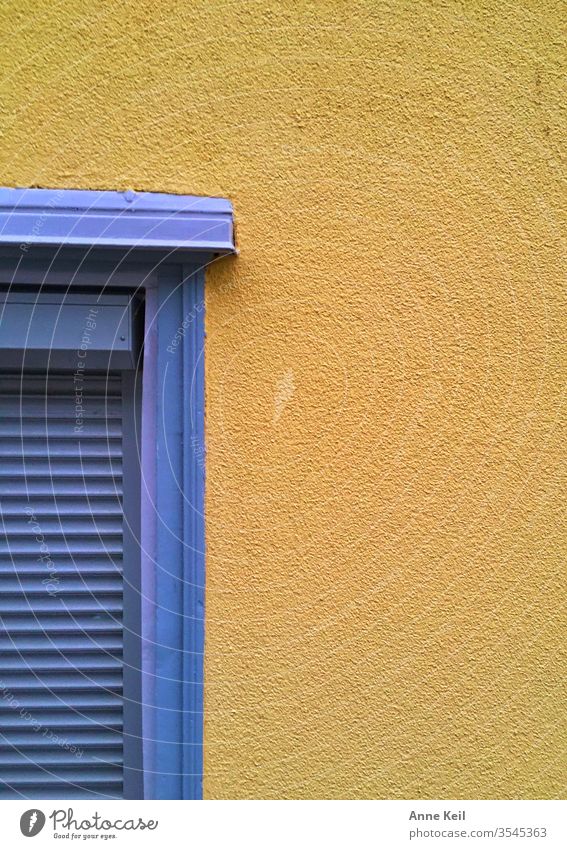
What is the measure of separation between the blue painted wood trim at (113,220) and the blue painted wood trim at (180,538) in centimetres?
10

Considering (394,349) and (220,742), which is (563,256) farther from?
(220,742)

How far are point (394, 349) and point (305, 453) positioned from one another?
1.19ft

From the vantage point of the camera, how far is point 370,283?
162 centimetres

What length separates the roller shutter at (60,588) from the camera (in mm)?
1670

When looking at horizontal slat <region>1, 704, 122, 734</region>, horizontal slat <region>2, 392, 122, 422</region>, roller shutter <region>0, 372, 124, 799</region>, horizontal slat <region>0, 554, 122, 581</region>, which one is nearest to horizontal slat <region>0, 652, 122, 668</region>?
roller shutter <region>0, 372, 124, 799</region>

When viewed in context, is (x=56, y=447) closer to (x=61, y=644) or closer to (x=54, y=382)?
(x=54, y=382)

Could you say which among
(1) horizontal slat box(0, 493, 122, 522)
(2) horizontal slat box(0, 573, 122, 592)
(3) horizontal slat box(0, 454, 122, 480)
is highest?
(3) horizontal slat box(0, 454, 122, 480)

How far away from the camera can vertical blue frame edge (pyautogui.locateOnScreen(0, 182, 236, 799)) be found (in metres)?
1.50

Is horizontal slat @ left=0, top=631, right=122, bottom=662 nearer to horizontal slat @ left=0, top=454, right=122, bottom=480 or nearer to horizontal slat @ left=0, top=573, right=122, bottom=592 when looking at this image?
horizontal slat @ left=0, top=573, right=122, bottom=592
